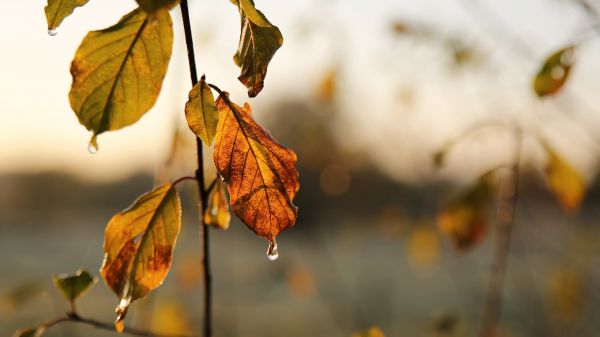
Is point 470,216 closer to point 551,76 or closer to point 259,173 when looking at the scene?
point 551,76

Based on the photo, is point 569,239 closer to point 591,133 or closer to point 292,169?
point 591,133

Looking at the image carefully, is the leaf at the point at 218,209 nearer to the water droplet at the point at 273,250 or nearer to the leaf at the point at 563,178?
the water droplet at the point at 273,250

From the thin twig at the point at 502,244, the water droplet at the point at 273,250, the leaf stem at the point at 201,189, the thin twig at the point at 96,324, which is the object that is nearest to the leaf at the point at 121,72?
the leaf stem at the point at 201,189

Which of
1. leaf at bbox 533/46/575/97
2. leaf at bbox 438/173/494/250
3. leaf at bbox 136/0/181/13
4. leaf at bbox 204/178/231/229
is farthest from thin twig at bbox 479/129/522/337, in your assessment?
leaf at bbox 136/0/181/13

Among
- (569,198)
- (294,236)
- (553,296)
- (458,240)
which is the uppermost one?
(569,198)

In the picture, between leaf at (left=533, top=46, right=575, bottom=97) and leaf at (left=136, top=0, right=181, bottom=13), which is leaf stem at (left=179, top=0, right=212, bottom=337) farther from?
leaf at (left=533, top=46, right=575, bottom=97)

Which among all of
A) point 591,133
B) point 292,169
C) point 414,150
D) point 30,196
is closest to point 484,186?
point 591,133
